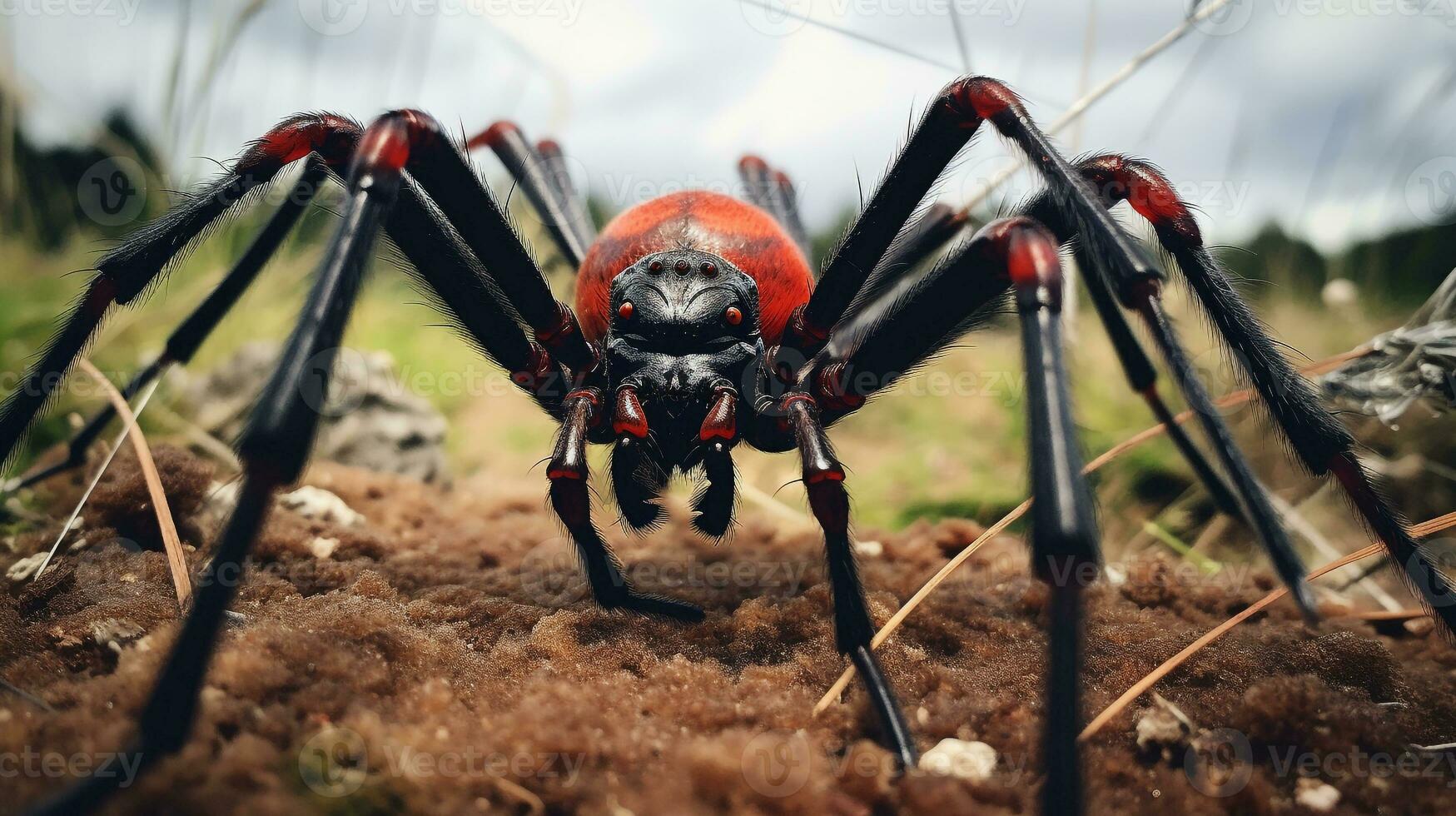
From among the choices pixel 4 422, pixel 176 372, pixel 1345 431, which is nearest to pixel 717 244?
pixel 1345 431

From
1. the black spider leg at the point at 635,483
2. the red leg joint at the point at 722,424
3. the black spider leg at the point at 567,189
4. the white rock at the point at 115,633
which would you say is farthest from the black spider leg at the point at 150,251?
the black spider leg at the point at 567,189

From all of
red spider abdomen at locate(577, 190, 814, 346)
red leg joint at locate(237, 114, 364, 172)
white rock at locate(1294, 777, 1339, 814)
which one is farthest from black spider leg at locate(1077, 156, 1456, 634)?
red leg joint at locate(237, 114, 364, 172)

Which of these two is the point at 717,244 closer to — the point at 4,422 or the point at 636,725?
the point at 636,725

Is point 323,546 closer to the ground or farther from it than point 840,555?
farther from it

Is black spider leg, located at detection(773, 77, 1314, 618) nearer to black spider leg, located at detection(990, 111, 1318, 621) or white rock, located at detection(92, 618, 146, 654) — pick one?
black spider leg, located at detection(990, 111, 1318, 621)

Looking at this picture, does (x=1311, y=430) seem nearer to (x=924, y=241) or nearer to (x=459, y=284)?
(x=924, y=241)

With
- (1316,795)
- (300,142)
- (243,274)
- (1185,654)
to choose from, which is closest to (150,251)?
(243,274)
